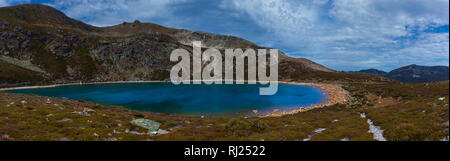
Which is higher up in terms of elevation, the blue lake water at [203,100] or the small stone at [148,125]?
the small stone at [148,125]

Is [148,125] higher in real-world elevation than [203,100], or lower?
higher

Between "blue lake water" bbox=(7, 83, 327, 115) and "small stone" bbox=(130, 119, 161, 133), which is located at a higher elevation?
"small stone" bbox=(130, 119, 161, 133)

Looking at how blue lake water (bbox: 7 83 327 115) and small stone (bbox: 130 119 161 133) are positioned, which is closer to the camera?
small stone (bbox: 130 119 161 133)

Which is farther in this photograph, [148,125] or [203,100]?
[203,100]

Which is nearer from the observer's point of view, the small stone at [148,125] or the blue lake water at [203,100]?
the small stone at [148,125]
